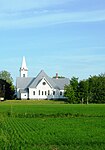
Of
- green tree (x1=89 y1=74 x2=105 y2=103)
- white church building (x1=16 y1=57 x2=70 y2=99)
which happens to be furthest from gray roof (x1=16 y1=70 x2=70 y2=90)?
green tree (x1=89 y1=74 x2=105 y2=103)

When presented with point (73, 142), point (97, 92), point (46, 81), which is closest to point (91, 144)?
point (73, 142)

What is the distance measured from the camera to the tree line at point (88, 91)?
123 meters

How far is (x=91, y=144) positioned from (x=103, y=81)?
104926 mm

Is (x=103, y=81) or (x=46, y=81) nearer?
(x=103, y=81)

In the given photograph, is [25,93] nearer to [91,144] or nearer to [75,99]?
[75,99]

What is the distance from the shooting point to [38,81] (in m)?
141

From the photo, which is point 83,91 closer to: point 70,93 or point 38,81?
point 70,93

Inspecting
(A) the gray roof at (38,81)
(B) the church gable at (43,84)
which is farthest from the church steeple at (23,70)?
(B) the church gable at (43,84)

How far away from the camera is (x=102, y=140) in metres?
22.4

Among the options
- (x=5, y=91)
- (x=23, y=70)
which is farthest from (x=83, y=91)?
(x=23, y=70)

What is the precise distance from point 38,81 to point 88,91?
24112 millimetres

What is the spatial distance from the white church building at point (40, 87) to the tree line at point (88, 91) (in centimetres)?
1428

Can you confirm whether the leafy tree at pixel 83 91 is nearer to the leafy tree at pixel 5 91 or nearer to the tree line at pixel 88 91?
the tree line at pixel 88 91

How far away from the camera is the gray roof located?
141 m
